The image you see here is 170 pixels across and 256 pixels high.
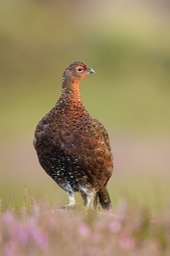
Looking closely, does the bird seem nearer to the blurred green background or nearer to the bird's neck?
the bird's neck

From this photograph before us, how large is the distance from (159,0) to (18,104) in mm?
18775

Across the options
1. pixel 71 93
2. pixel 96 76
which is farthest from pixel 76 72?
pixel 96 76

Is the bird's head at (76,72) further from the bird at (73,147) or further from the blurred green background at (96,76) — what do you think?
the blurred green background at (96,76)

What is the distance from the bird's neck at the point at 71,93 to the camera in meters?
8.13

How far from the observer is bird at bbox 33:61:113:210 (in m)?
7.84

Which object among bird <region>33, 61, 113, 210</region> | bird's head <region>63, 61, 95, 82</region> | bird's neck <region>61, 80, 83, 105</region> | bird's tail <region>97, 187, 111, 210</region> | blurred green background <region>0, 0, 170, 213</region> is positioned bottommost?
bird's tail <region>97, 187, 111, 210</region>

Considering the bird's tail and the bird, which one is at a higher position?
the bird

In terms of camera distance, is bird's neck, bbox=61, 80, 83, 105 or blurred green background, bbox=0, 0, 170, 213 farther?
blurred green background, bbox=0, 0, 170, 213

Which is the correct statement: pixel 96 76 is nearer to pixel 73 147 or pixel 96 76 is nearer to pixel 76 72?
pixel 76 72

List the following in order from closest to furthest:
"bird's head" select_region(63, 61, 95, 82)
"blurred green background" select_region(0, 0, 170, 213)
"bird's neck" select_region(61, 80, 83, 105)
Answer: "bird's neck" select_region(61, 80, 83, 105)
"bird's head" select_region(63, 61, 95, 82)
"blurred green background" select_region(0, 0, 170, 213)

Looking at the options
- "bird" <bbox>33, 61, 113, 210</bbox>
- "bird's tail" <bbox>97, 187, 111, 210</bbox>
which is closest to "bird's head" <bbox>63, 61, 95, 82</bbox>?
"bird" <bbox>33, 61, 113, 210</bbox>

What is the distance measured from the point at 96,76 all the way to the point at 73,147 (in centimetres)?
2474

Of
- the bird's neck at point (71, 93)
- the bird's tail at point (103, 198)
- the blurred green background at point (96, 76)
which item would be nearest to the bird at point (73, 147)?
the bird's neck at point (71, 93)

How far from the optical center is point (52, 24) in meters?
36.8
